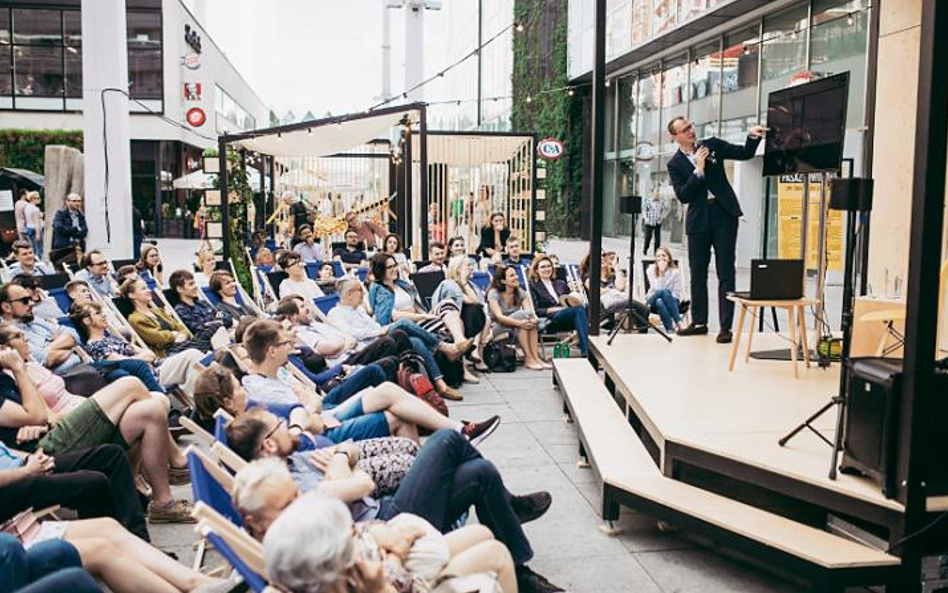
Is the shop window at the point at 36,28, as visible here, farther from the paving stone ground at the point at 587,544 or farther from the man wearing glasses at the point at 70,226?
the paving stone ground at the point at 587,544

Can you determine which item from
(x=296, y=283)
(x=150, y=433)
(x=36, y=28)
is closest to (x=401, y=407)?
(x=150, y=433)

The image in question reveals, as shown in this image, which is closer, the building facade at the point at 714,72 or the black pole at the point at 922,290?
the black pole at the point at 922,290

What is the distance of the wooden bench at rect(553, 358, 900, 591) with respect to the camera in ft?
10.5

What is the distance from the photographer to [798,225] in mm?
14242

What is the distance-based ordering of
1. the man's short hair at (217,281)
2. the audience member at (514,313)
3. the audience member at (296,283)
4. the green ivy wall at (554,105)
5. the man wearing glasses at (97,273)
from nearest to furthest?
the man's short hair at (217,281), the man wearing glasses at (97,273), the audience member at (296,283), the audience member at (514,313), the green ivy wall at (554,105)

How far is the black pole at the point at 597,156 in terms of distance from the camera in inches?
298

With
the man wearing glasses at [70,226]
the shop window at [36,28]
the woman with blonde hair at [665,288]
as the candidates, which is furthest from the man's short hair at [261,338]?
the shop window at [36,28]

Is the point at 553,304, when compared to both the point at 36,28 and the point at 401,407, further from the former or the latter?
the point at 36,28

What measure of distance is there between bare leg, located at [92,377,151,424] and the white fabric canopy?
8128 mm

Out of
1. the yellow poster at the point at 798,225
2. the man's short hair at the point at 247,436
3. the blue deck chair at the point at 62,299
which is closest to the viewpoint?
the man's short hair at the point at 247,436

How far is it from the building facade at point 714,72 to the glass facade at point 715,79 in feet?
0.08

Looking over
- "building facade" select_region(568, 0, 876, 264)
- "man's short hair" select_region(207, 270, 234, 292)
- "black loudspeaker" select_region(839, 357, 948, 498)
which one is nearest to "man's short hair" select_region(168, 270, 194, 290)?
"man's short hair" select_region(207, 270, 234, 292)

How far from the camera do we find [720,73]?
60.6 ft

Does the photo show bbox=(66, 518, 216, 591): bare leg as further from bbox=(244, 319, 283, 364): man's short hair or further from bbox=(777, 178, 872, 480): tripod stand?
bbox=(777, 178, 872, 480): tripod stand
